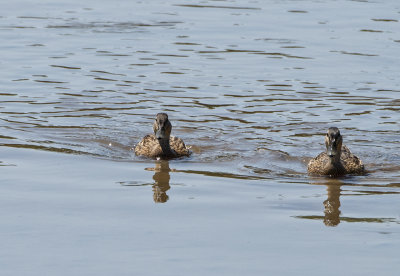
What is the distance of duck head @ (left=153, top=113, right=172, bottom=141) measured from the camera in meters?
14.9

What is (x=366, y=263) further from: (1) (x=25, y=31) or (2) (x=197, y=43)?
(1) (x=25, y=31)

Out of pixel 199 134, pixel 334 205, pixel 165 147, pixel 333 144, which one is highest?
pixel 199 134

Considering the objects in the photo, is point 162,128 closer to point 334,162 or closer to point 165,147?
point 165,147

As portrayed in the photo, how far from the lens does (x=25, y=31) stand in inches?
958

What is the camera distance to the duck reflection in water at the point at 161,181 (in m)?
12.0

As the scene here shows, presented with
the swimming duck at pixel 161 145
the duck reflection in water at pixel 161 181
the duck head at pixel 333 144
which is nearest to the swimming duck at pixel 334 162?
the duck head at pixel 333 144

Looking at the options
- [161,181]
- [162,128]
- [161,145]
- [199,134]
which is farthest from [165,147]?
[161,181]

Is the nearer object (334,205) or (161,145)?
(334,205)

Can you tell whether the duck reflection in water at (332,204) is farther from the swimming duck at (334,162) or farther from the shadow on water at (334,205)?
the swimming duck at (334,162)

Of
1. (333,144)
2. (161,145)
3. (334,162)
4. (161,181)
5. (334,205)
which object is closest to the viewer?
(334,205)

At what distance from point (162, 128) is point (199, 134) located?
1.51 meters

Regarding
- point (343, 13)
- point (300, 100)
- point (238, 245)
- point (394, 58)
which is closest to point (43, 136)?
point (300, 100)

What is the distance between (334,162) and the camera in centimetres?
1399

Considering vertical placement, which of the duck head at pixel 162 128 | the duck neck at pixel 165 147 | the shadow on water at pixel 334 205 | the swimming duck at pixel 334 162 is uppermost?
the duck head at pixel 162 128
